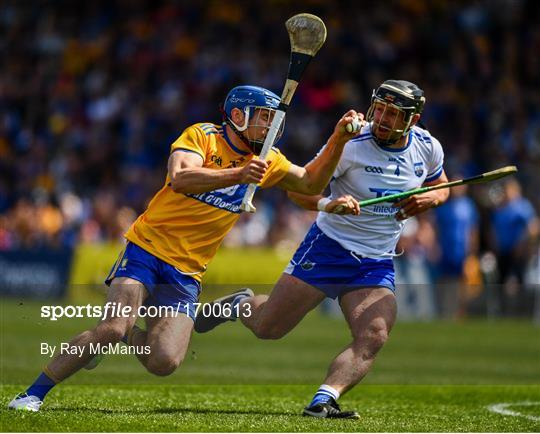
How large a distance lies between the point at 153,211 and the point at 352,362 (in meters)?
1.63

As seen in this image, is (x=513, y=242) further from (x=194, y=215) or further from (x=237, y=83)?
(x=194, y=215)

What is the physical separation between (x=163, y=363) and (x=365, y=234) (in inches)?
68.1

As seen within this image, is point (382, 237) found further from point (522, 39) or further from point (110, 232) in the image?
point (522, 39)

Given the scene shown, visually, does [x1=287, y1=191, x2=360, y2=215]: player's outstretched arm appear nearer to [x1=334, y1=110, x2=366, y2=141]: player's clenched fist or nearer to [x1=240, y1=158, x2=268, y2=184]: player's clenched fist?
[x1=334, y1=110, x2=366, y2=141]: player's clenched fist

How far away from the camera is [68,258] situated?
20.5 metres

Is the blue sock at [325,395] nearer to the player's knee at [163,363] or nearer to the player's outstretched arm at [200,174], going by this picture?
the player's knee at [163,363]

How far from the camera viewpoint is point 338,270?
8242 millimetres

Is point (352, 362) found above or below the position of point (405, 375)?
above

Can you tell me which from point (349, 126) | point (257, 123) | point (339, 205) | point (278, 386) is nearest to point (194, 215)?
point (257, 123)

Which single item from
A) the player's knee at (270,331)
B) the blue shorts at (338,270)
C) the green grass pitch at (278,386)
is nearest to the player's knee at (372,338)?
the blue shorts at (338,270)

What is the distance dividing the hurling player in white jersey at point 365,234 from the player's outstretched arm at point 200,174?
0.91m

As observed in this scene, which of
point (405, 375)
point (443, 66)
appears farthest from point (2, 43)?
point (405, 375)

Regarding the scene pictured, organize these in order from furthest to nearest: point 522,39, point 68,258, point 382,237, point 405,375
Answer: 1. point 522,39
2. point 68,258
3. point 405,375
4. point 382,237

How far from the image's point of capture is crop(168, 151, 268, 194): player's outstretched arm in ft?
23.8
